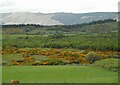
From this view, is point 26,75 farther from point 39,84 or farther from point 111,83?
point 111,83

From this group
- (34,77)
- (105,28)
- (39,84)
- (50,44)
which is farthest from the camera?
(105,28)

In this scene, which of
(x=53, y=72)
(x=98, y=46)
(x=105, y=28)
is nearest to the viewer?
(x=53, y=72)

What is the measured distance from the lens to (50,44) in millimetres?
55562

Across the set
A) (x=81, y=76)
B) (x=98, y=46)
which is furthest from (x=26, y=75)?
(x=98, y=46)

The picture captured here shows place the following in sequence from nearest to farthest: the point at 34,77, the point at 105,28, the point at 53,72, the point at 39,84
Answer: the point at 39,84 → the point at 34,77 → the point at 53,72 → the point at 105,28

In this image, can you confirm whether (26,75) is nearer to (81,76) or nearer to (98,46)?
(81,76)

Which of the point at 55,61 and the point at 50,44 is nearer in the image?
the point at 55,61

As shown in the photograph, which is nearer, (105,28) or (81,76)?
(81,76)

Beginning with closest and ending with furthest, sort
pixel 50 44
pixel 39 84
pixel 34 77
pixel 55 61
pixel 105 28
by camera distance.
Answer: pixel 39 84
pixel 34 77
pixel 55 61
pixel 50 44
pixel 105 28

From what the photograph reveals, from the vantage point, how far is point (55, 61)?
31141 millimetres

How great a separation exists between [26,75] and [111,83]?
597cm

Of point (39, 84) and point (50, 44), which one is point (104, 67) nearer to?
point (39, 84)

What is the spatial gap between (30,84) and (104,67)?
361 inches

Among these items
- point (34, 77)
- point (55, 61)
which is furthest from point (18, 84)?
point (55, 61)
